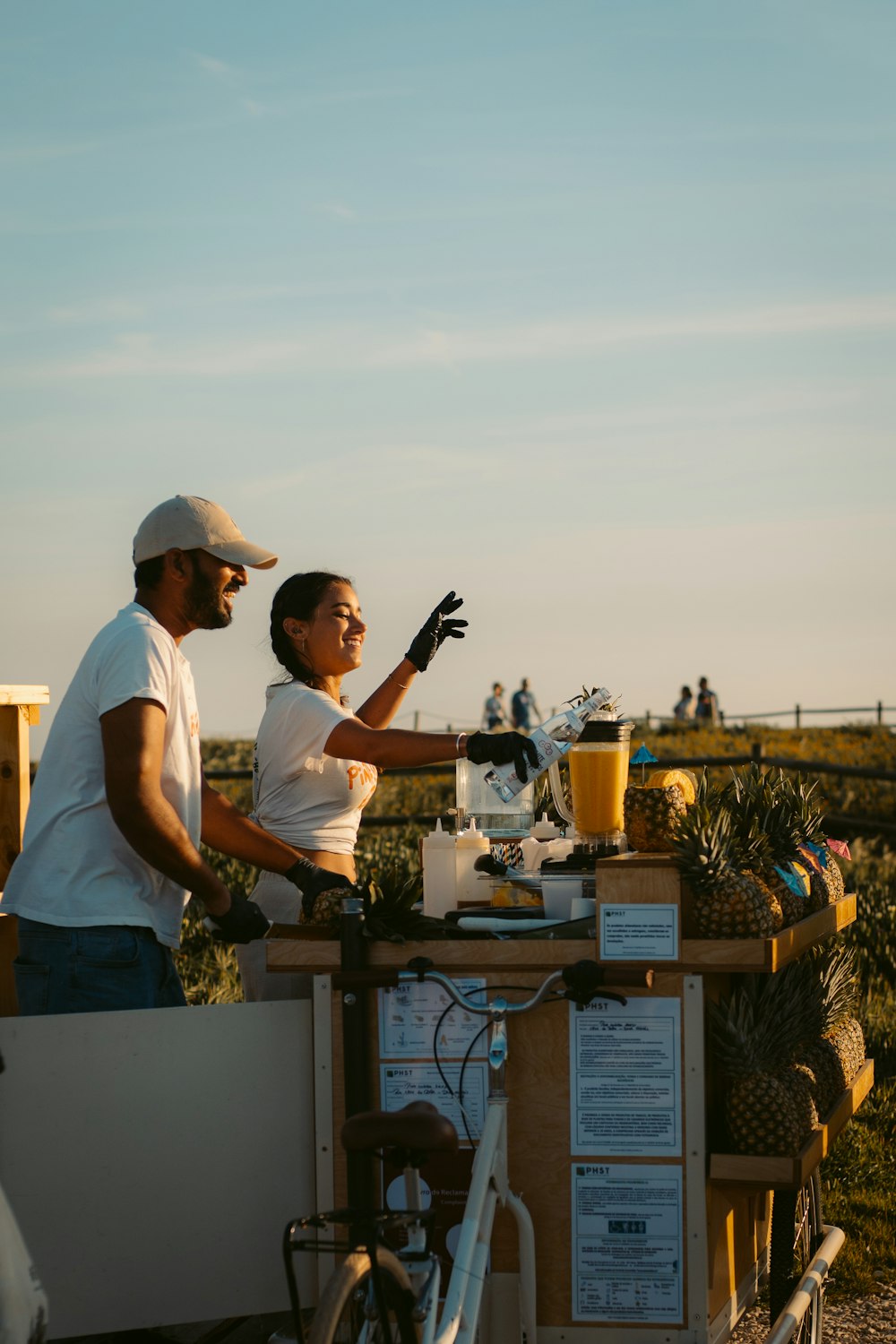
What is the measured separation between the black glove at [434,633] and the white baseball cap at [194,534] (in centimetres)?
123

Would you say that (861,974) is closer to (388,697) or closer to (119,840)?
(388,697)

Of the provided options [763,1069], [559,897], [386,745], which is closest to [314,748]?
[386,745]

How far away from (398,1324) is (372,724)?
8.11 feet

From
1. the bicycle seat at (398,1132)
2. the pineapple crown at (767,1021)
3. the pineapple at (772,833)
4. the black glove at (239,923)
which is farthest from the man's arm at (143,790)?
the pineapple at (772,833)

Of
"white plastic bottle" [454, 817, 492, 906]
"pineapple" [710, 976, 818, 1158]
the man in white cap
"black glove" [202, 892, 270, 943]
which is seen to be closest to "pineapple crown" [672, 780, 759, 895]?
"pineapple" [710, 976, 818, 1158]

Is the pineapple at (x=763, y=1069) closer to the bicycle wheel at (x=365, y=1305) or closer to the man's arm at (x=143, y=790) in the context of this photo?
the bicycle wheel at (x=365, y=1305)

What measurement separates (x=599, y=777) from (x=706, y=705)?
27963 mm

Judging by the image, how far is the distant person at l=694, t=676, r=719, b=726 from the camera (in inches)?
1230

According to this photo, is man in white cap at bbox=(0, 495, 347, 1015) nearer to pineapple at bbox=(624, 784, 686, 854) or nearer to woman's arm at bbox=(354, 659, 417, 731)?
pineapple at bbox=(624, 784, 686, 854)

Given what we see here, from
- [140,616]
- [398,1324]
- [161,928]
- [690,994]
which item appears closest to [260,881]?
[161,928]

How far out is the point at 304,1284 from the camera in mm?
3668

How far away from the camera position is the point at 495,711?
31.5 m

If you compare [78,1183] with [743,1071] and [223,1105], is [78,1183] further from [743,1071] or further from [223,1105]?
[743,1071]

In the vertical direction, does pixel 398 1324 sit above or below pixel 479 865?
below
